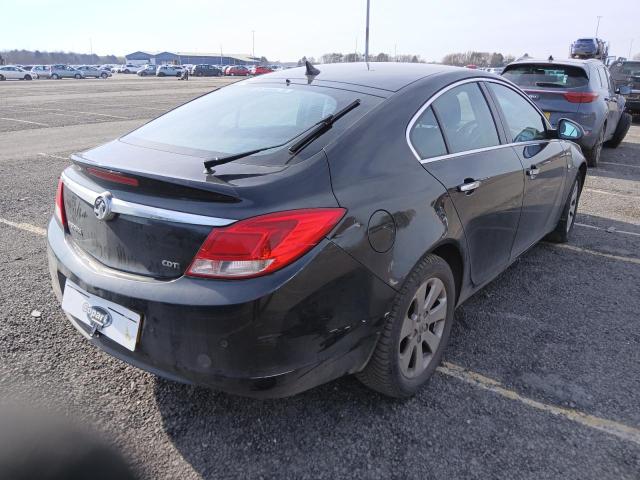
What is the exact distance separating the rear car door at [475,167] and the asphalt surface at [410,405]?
576mm

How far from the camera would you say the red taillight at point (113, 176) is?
221 centimetres

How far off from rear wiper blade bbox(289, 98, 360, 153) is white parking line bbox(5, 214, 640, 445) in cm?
151

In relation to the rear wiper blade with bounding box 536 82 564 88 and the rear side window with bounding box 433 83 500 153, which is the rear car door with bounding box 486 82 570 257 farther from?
the rear wiper blade with bounding box 536 82 564 88

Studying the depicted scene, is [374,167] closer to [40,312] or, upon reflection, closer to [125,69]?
[40,312]

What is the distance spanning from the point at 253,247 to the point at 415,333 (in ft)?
3.58

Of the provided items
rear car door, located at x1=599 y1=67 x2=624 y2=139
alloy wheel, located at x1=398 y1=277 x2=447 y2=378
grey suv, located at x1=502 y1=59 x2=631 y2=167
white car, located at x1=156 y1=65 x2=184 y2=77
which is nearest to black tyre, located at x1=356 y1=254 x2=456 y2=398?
alloy wheel, located at x1=398 y1=277 x2=447 y2=378

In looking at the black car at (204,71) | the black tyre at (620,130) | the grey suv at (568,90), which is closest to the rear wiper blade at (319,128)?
the grey suv at (568,90)

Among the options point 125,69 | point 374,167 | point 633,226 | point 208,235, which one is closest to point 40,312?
point 208,235

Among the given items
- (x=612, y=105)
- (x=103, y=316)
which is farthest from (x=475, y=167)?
(x=612, y=105)

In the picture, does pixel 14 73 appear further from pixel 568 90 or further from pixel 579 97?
pixel 579 97

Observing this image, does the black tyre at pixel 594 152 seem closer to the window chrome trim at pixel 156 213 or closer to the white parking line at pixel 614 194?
the white parking line at pixel 614 194

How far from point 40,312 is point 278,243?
2.26 meters

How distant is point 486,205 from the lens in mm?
3107

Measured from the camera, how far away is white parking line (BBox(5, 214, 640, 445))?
8.23ft
